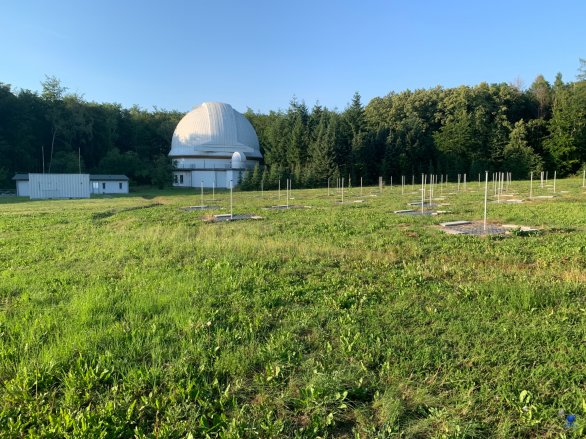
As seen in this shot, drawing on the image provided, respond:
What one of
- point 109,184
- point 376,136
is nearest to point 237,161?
point 109,184

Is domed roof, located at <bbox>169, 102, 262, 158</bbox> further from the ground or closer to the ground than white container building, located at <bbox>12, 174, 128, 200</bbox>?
further from the ground

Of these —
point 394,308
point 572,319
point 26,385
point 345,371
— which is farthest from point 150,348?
point 572,319

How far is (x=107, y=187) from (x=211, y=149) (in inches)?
566

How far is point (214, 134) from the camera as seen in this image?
55000mm

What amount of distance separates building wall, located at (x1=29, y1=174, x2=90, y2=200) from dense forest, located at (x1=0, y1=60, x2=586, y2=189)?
9.11 metres

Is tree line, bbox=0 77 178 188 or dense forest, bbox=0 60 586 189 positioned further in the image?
tree line, bbox=0 77 178 188

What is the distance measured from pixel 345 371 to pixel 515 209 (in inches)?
519

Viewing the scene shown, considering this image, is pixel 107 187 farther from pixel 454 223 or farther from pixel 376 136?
pixel 454 223

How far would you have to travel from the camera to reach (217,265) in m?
6.27

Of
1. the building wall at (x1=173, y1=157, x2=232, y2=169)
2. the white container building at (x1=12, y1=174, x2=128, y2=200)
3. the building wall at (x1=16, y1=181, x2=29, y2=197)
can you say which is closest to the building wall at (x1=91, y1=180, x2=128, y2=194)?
the white container building at (x1=12, y1=174, x2=128, y2=200)

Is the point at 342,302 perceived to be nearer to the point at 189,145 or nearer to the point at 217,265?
the point at 217,265

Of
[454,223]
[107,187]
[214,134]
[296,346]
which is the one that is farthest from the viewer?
[214,134]

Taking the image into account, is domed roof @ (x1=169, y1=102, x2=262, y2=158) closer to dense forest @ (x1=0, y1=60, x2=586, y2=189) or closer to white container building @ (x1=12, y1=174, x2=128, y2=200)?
dense forest @ (x1=0, y1=60, x2=586, y2=189)

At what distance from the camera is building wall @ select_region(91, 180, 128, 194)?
4534 cm
